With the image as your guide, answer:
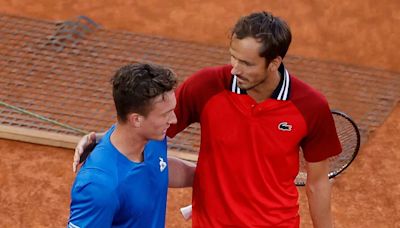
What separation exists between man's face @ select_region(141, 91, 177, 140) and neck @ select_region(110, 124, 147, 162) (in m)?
0.05

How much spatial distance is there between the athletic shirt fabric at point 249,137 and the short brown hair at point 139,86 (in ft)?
1.67

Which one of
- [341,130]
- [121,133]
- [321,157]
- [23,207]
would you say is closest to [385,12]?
[341,130]

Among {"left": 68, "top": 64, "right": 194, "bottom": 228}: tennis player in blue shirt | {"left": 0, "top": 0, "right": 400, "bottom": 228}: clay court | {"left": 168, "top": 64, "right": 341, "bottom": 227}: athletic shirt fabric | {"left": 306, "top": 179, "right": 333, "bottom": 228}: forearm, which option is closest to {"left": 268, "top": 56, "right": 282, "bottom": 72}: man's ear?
{"left": 168, "top": 64, "right": 341, "bottom": 227}: athletic shirt fabric

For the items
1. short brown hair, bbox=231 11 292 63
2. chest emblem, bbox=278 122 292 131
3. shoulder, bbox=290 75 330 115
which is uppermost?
short brown hair, bbox=231 11 292 63

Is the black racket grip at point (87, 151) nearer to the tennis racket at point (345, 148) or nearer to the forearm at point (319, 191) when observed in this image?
the forearm at point (319, 191)

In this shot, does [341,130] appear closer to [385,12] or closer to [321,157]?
[321,157]

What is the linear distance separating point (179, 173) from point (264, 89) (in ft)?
2.33

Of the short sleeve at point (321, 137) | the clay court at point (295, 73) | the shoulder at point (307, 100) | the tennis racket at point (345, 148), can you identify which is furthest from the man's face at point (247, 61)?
the clay court at point (295, 73)

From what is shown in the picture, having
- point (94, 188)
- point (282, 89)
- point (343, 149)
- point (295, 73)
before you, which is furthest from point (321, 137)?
point (295, 73)

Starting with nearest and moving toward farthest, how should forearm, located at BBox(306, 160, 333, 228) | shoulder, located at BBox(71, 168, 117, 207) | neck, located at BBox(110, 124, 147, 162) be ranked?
shoulder, located at BBox(71, 168, 117, 207) < neck, located at BBox(110, 124, 147, 162) < forearm, located at BBox(306, 160, 333, 228)

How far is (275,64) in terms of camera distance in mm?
3955

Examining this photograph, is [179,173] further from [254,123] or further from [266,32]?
[266,32]

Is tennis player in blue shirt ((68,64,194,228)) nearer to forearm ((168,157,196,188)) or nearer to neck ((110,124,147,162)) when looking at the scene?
neck ((110,124,147,162))

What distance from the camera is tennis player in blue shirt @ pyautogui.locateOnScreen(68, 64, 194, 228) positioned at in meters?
3.46
